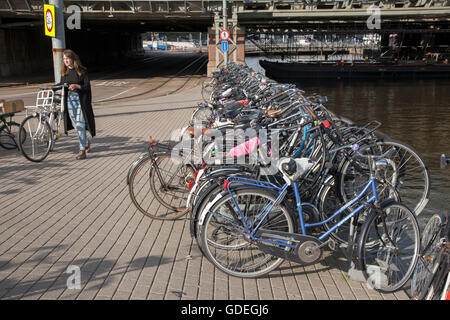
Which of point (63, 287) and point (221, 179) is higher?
point (221, 179)

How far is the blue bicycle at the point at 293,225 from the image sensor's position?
3.48 m

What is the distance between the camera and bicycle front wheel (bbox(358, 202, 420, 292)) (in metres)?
3.40

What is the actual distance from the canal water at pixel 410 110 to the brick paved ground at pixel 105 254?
240 centimetres

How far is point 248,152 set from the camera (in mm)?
4051

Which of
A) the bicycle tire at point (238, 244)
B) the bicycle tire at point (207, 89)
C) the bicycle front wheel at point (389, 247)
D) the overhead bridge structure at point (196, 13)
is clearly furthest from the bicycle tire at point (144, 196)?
the overhead bridge structure at point (196, 13)

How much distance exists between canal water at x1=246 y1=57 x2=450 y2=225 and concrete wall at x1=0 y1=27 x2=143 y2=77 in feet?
65.1

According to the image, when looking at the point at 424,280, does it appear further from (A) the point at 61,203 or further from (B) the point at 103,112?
(B) the point at 103,112

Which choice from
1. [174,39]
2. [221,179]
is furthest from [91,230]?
[174,39]

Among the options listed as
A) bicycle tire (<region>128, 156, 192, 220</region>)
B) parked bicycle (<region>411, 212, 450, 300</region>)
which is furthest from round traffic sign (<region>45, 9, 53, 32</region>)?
parked bicycle (<region>411, 212, 450, 300</region>)

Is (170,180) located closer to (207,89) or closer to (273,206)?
(273,206)

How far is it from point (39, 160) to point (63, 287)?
14.5ft

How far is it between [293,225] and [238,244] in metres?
0.69

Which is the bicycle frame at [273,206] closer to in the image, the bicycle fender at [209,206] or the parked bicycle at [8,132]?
the bicycle fender at [209,206]

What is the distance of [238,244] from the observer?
160 inches
